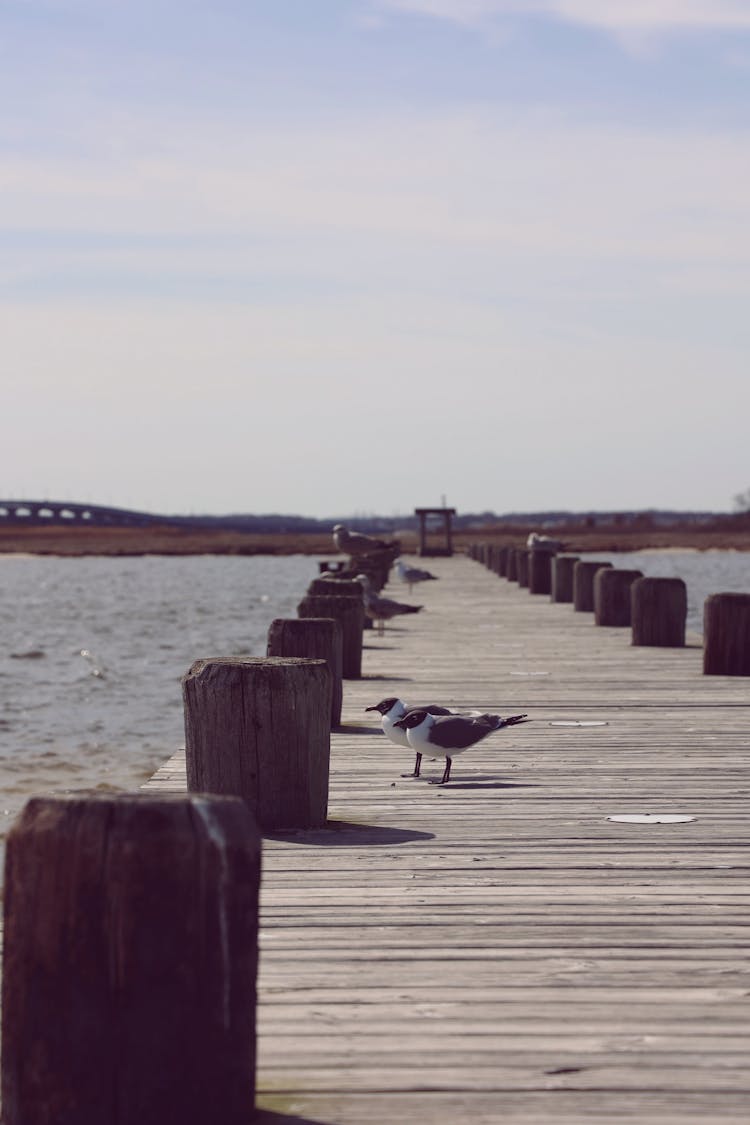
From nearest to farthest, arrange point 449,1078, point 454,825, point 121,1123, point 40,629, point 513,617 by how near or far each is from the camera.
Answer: point 121,1123 < point 449,1078 < point 454,825 < point 513,617 < point 40,629

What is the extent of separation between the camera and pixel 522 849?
6320 mm

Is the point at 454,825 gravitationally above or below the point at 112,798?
below

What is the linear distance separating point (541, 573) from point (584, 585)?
5.52 meters

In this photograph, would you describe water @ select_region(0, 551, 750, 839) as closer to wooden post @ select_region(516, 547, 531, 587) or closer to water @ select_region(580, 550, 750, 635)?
water @ select_region(580, 550, 750, 635)

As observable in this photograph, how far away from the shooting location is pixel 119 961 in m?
3.35

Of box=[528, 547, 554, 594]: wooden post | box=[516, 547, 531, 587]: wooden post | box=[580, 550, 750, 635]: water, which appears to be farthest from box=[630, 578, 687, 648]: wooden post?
box=[516, 547, 531, 587]: wooden post

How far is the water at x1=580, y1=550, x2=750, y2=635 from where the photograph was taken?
39253mm

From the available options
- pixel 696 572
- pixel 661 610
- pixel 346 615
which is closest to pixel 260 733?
pixel 346 615

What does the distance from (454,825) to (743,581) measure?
5499 centimetres

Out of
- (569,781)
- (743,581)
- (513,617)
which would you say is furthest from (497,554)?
(569,781)

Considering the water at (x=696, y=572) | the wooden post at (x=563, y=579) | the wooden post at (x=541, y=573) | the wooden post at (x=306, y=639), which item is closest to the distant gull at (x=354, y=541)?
the wooden post at (x=541, y=573)

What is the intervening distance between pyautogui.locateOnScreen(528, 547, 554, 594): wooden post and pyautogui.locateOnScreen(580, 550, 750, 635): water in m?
1.49

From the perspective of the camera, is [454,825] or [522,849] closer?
[522,849]

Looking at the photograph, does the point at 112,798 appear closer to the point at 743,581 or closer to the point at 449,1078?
the point at 449,1078
